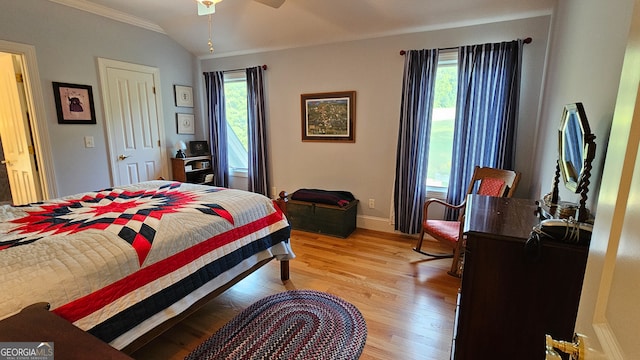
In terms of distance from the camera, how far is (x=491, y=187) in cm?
271

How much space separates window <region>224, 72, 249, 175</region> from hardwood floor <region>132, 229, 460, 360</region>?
1743 millimetres

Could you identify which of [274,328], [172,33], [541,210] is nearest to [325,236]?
[274,328]

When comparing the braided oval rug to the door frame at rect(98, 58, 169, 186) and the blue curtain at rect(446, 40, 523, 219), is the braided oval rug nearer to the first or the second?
the blue curtain at rect(446, 40, 523, 219)

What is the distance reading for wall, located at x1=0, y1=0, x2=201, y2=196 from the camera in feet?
9.27

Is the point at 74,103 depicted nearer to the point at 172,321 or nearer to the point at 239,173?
the point at 239,173

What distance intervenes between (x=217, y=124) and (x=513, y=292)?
162 inches

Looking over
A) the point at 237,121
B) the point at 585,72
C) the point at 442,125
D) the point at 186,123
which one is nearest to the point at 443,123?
the point at 442,125

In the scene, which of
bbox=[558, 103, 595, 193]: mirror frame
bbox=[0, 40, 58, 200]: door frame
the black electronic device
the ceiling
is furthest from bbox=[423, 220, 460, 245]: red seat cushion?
bbox=[0, 40, 58, 200]: door frame

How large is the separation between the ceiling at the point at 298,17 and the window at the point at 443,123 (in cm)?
42

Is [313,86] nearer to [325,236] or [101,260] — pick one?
[325,236]

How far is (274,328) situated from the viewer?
1904 millimetres

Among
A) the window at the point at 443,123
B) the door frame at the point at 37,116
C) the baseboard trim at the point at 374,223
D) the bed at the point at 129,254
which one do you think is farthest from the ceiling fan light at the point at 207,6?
the baseboard trim at the point at 374,223

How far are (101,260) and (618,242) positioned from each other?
5.47 feet

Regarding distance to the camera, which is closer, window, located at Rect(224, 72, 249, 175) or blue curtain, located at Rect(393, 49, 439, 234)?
blue curtain, located at Rect(393, 49, 439, 234)
